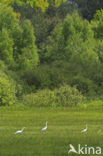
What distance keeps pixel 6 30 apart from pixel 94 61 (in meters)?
9.24

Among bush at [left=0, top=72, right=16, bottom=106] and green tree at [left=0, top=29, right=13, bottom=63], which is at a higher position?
green tree at [left=0, top=29, right=13, bottom=63]

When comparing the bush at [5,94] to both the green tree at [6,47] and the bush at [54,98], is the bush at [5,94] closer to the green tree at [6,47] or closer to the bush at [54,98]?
the bush at [54,98]

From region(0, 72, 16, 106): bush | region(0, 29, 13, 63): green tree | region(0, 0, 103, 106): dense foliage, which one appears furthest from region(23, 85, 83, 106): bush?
region(0, 29, 13, 63): green tree

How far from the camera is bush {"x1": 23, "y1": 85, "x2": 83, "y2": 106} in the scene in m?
33.7

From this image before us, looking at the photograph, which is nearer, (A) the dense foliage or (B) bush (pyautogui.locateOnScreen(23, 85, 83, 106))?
(B) bush (pyautogui.locateOnScreen(23, 85, 83, 106))

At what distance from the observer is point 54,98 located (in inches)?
1340

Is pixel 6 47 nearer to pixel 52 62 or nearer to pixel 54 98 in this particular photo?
pixel 52 62

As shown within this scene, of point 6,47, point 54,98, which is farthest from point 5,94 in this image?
point 6,47

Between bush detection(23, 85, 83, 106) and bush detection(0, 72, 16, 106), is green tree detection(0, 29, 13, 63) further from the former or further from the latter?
bush detection(23, 85, 83, 106)

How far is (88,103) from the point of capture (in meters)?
36.9

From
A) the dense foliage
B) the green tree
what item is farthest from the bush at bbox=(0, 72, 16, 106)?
the green tree

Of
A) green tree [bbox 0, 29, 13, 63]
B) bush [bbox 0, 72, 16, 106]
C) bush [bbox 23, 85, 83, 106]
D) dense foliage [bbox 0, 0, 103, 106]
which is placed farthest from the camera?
green tree [bbox 0, 29, 13, 63]

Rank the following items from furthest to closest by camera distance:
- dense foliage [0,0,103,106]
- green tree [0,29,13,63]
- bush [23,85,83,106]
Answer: green tree [0,29,13,63] < dense foliage [0,0,103,106] < bush [23,85,83,106]

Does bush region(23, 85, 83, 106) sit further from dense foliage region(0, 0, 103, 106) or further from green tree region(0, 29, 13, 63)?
green tree region(0, 29, 13, 63)
